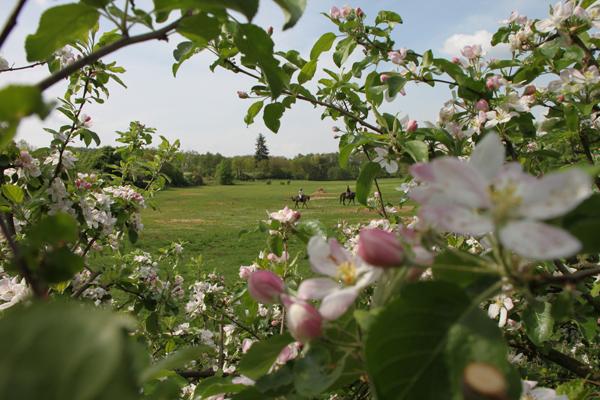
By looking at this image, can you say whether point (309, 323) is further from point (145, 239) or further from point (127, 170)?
point (145, 239)

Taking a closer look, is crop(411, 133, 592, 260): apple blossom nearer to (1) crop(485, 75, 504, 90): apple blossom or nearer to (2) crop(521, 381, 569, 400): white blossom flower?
(2) crop(521, 381, 569, 400): white blossom flower

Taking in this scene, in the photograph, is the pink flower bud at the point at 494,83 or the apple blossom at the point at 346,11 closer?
the pink flower bud at the point at 494,83

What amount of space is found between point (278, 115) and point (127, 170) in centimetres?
269

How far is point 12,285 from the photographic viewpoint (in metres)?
1.65

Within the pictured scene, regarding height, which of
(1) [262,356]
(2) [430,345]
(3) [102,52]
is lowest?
(1) [262,356]

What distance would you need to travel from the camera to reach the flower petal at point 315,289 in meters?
0.67

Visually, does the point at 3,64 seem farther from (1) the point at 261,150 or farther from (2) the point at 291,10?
(1) the point at 261,150

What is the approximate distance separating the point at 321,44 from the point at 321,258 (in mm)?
1648

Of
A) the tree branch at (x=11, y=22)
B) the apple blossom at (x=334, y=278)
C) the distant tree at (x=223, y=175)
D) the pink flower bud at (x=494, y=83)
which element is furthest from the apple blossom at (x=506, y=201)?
the distant tree at (x=223, y=175)

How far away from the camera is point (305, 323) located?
2.01 ft

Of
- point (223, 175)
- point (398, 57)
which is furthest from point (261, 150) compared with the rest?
point (398, 57)

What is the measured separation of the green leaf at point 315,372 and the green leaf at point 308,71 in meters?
1.68

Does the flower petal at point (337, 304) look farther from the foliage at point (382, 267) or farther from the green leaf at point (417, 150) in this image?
the green leaf at point (417, 150)

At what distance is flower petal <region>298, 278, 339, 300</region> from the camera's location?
2.21 ft
